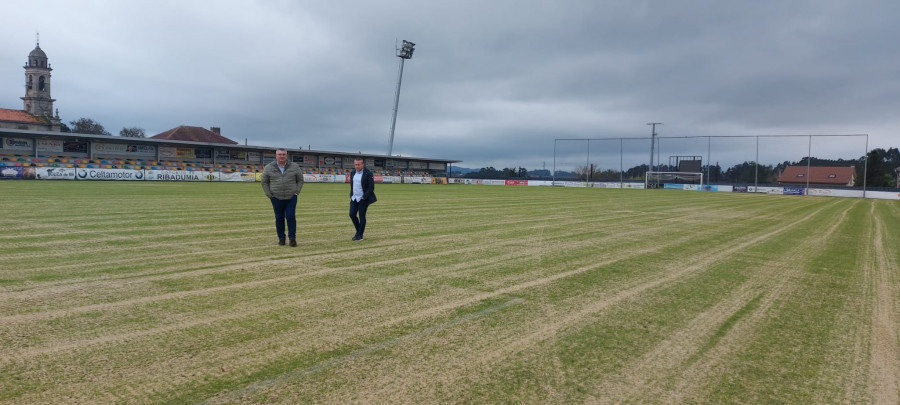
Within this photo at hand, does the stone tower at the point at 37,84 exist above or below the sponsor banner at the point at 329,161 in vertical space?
above

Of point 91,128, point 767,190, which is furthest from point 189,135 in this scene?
point 767,190

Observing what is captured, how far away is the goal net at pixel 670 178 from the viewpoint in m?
69.6

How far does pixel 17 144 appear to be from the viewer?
153ft

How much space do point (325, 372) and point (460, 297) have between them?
230 cm

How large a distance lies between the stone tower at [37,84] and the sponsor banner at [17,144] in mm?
70482

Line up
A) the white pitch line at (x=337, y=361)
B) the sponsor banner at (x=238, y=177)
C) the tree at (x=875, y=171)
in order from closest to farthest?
the white pitch line at (x=337, y=361)
the sponsor banner at (x=238, y=177)
the tree at (x=875, y=171)

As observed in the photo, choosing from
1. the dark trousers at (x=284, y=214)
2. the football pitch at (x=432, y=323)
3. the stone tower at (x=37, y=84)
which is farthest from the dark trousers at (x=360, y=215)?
the stone tower at (x=37, y=84)

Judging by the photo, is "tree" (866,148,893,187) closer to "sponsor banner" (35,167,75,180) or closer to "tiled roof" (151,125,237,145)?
"sponsor banner" (35,167,75,180)

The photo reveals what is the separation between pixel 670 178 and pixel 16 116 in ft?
358

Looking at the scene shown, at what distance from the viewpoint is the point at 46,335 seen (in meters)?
3.87

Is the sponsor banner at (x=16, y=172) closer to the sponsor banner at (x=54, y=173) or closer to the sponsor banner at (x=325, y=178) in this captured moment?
the sponsor banner at (x=54, y=173)

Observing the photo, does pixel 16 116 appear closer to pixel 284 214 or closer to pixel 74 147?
pixel 74 147

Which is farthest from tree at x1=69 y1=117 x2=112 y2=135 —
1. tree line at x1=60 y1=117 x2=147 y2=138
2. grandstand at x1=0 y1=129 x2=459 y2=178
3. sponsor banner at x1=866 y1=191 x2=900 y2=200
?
sponsor banner at x1=866 y1=191 x2=900 y2=200

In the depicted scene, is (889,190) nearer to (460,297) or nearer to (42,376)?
(460,297)
